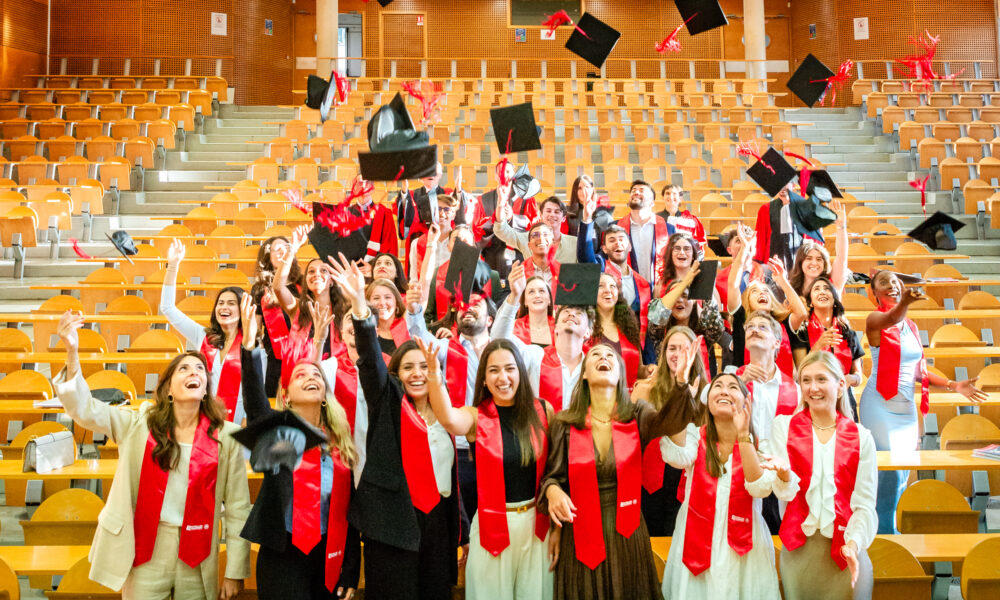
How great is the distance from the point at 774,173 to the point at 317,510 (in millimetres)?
3146

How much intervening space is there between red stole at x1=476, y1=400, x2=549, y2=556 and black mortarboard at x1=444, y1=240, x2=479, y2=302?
1025 millimetres

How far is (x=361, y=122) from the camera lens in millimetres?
9328

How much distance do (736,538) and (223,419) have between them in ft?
5.16

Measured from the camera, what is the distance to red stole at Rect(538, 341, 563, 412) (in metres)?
2.77

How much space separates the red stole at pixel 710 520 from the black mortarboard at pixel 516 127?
253cm

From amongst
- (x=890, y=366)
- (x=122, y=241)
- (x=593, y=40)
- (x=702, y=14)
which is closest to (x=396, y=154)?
(x=890, y=366)

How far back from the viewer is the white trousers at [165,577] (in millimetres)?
2322

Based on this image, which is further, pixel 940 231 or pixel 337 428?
pixel 940 231

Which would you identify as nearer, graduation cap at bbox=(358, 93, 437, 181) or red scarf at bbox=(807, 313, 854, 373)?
red scarf at bbox=(807, 313, 854, 373)

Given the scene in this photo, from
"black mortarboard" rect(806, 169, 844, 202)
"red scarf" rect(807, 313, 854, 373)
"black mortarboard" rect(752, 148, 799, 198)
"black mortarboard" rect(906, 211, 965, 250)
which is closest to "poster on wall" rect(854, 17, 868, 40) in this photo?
"black mortarboard" rect(906, 211, 965, 250)

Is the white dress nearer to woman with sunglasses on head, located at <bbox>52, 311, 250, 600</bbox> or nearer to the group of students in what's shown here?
the group of students

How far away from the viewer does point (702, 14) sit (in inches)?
228

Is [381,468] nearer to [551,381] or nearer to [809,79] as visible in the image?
[551,381]

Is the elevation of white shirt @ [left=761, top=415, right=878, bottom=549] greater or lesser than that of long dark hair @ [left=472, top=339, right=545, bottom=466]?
lesser
